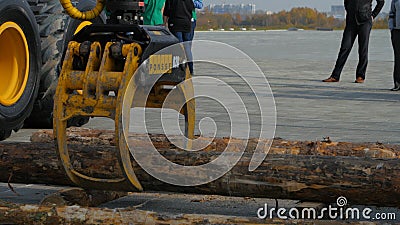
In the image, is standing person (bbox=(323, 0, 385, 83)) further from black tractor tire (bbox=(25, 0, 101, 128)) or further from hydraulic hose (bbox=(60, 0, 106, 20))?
hydraulic hose (bbox=(60, 0, 106, 20))

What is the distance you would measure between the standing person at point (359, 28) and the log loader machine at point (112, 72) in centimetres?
1051

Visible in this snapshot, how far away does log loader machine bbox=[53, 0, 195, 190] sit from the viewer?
19.2ft

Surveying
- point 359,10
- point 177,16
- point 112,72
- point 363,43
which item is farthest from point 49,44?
point 363,43

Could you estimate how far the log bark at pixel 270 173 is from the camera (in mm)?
5891

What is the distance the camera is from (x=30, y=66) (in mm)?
9531

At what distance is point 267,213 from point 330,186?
2.59 ft

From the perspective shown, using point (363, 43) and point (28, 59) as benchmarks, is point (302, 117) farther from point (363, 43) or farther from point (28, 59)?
point (363, 43)

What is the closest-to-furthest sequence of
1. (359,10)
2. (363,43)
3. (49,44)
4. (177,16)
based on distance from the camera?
(49,44)
(177,16)
(359,10)
(363,43)

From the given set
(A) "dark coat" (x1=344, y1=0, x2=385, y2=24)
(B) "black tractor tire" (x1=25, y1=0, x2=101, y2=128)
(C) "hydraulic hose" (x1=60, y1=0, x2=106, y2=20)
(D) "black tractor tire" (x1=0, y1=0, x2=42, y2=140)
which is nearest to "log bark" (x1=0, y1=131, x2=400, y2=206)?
(C) "hydraulic hose" (x1=60, y1=0, x2=106, y2=20)

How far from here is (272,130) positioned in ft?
33.7

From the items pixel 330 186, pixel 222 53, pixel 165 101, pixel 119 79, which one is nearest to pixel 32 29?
pixel 222 53

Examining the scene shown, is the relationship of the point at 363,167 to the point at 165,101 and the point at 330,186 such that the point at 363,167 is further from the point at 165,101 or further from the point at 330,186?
the point at 165,101

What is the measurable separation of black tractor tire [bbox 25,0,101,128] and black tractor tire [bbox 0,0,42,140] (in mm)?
261

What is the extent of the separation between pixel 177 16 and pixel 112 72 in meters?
9.22
